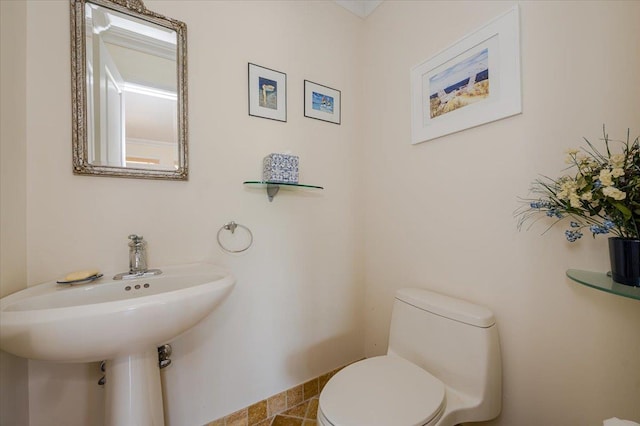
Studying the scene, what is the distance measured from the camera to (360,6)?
1.62 meters

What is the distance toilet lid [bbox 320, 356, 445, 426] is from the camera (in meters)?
0.76

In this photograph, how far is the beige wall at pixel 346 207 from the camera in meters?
0.81

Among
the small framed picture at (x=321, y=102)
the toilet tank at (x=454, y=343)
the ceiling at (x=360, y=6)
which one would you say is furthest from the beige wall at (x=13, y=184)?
the ceiling at (x=360, y=6)

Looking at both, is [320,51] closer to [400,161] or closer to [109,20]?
[400,161]

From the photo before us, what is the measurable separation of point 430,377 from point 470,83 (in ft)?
3.94

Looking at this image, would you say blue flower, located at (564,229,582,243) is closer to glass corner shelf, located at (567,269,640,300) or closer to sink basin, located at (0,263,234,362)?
glass corner shelf, located at (567,269,640,300)

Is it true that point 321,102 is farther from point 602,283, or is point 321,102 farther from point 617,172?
point 602,283

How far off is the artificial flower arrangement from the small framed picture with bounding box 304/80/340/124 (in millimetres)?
1090

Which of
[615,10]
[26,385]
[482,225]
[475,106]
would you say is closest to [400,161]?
[475,106]

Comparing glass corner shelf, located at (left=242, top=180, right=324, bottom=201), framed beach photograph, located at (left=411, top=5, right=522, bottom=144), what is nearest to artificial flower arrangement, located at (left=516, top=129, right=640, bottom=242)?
framed beach photograph, located at (left=411, top=5, right=522, bottom=144)

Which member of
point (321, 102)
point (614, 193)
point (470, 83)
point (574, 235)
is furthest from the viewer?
point (321, 102)

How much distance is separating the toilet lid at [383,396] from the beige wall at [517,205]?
0.37 m

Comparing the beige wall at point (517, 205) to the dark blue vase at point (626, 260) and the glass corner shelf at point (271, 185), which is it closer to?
the dark blue vase at point (626, 260)

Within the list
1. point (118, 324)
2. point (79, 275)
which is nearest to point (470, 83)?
point (118, 324)
